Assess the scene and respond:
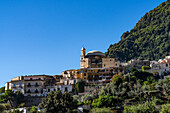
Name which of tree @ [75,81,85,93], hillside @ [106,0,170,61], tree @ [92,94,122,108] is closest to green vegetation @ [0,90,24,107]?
tree @ [75,81,85,93]

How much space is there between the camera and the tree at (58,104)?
55.6m

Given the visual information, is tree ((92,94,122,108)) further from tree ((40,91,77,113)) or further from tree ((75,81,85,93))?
tree ((75,81,85,93))

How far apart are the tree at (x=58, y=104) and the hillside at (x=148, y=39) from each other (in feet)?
230

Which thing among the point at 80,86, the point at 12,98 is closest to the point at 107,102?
the point at 80,86

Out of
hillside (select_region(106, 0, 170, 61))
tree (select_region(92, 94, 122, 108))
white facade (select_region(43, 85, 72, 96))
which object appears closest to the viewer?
tree (select_region(92, 94, 122, 108))

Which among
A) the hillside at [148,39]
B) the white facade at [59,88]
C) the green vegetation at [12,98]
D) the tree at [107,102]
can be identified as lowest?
the tree at [107,102]

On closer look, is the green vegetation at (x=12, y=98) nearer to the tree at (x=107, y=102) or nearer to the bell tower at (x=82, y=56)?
the tree at (x=107, y=102)

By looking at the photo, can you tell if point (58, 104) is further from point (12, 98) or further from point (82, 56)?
point (82, 56)

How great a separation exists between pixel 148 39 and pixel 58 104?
87045mm

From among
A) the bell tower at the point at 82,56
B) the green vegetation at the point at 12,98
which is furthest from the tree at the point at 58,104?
the bell tower at the point at 82,56

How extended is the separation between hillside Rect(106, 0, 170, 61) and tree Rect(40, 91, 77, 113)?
70.0 m

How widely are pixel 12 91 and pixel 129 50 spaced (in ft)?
215

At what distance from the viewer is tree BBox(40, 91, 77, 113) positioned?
55.6 meters

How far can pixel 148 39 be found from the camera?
135 meters
